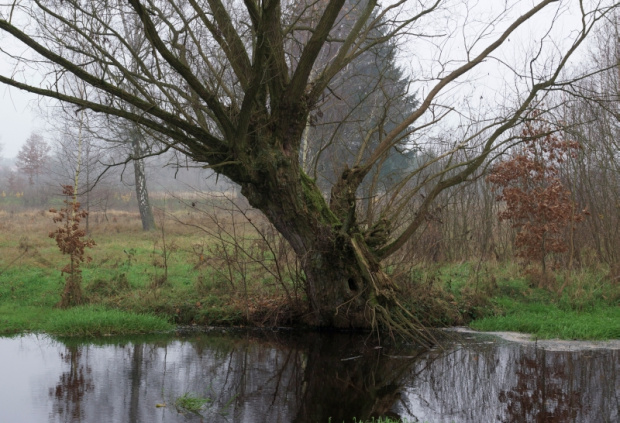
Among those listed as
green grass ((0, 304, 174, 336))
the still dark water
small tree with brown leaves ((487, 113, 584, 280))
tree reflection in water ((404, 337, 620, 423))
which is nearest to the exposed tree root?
the still dark water

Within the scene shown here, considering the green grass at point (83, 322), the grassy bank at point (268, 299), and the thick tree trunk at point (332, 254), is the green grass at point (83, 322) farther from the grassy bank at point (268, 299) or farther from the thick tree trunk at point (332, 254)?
the thick tree trunk at point (332, 254)

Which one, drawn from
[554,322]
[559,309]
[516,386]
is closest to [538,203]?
[559,309]

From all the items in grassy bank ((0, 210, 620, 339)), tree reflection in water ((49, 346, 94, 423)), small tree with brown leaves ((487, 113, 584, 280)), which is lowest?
tree reflection in water ((49, 346, 94, 423))

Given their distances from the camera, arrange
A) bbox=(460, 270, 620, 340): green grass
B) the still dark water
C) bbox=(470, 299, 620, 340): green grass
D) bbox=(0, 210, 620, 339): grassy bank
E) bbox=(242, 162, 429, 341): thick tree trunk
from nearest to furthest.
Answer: the still dark water
bbox=(242, 162, 429, 341): thick tree trunk
bbox=(470, 299, 620, 340): green grass
bbox=(460, 270, 620, 340): green grass
bbox=(0, 210, 620, 339): grassy bank

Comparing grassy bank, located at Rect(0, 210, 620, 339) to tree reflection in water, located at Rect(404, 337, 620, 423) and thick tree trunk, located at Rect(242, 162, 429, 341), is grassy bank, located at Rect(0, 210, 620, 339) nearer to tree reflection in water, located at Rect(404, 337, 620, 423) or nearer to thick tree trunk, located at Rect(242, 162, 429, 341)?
thick tree trunk, located at Rect(242, 162, 429, 341)

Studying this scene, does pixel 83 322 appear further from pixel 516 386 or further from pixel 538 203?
Result: pixel 538 203

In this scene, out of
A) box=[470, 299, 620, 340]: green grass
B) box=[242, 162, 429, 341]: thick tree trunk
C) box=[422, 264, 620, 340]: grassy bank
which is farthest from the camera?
box=[422, 264, 620, 340]: grassy bank

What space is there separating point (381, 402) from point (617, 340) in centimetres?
553

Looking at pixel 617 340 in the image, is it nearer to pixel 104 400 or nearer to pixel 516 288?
pixel 516 288

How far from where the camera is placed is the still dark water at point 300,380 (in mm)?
6969

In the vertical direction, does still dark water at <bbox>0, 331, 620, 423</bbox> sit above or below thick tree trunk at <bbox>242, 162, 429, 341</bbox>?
below

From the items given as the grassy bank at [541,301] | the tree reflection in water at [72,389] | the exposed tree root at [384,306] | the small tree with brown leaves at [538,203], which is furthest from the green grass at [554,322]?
the tree reflection in water at [72,389]

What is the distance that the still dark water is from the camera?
697 centimetres

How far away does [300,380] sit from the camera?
853 cm
